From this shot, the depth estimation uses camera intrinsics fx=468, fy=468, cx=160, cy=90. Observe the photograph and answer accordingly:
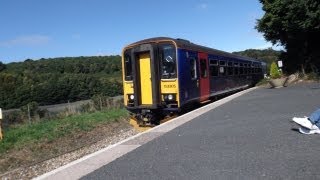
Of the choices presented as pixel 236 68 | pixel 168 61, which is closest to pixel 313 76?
pixel 236 68

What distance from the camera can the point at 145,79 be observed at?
16484mm

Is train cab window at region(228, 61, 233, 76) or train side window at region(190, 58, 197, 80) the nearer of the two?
train side window at region(190, 58, 197, 80)

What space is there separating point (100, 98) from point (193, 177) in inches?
1022

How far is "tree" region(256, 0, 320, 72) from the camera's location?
3303 cm

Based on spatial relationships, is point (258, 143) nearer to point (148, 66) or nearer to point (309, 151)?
point (309, 151)

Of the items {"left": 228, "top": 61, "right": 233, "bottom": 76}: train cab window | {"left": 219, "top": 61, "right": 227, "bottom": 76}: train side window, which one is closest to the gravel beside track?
{"left": 219, "top": 61, "right": 227, "bottom": 76}: train side window

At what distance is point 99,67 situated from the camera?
8931 centimetres

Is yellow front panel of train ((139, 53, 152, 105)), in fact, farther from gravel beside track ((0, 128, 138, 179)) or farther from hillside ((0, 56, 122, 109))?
hillside ((0, 56, 122, 109))

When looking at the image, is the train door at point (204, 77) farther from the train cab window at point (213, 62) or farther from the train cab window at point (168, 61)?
the train cab window at point (168, 61)

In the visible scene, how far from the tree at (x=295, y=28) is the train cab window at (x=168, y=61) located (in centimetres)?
1966

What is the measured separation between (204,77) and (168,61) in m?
3.43

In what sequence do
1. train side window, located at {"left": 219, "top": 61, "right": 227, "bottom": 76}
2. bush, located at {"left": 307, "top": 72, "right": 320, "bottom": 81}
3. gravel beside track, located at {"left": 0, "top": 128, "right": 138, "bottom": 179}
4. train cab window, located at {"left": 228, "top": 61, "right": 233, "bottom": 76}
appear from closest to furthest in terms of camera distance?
gravel beside track, located at {"left": 0, "top": 128, "right": 138, "bottom": 179} < train side window, located at {"left": 219, "top": 61, "right": 227, "bottom": 76} < train cab window, located at {"left": 228, "top": 61, "right": 233, "bottom": 76} < bush, located at {"left": 307, "top": 72, "right": 320, "bottom": 81}

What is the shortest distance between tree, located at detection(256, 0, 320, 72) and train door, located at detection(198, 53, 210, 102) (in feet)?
52.7

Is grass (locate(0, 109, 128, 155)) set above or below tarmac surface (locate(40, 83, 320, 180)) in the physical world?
below
